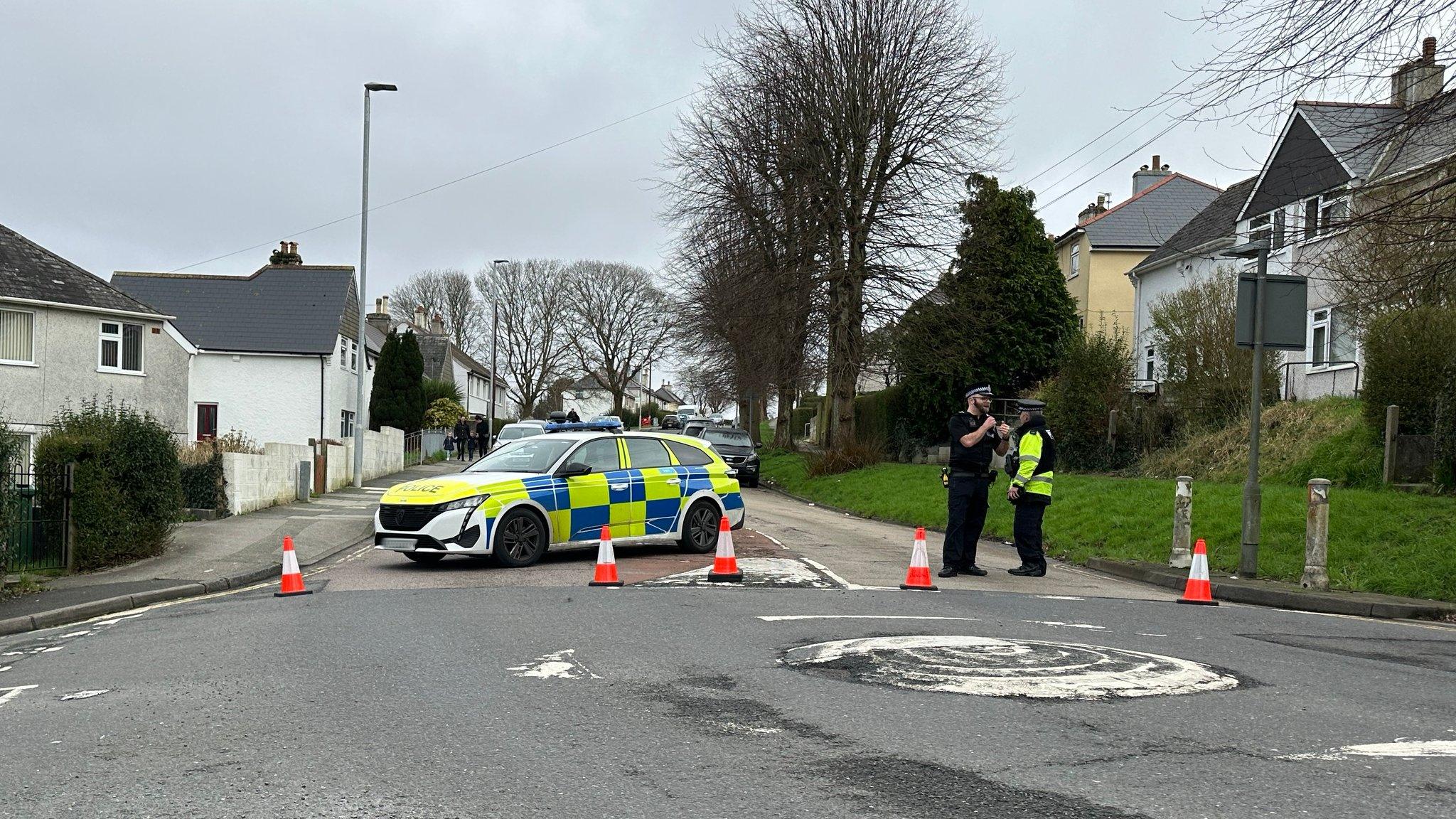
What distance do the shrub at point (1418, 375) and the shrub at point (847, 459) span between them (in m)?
15.8

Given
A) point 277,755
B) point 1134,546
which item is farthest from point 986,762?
point 1134,546

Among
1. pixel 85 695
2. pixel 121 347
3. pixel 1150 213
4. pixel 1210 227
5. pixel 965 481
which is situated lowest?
pixel 85 695

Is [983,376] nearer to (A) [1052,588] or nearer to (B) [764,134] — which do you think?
Result: (B) [764,134]

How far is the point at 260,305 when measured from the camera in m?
45.0

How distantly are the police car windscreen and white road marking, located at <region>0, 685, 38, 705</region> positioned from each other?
6833 mm

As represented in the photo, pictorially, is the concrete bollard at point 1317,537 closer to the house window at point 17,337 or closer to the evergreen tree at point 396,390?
the house window at point 17,337

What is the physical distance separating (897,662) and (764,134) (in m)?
27.9

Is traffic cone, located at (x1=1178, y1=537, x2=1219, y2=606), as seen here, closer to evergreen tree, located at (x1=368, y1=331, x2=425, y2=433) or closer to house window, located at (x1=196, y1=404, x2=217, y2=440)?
house window, located at (x1=196, y1=404, x2=217, y2=440)

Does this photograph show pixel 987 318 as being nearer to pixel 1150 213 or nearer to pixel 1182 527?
pixel 1150 213

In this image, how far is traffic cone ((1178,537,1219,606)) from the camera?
36.7 ft

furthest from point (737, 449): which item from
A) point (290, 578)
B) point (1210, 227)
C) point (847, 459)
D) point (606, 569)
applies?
point (290, 578)

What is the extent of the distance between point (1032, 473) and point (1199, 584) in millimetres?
2047

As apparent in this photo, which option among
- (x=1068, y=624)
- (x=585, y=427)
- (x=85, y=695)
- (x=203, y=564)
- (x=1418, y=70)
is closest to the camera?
(x=85, y=695)

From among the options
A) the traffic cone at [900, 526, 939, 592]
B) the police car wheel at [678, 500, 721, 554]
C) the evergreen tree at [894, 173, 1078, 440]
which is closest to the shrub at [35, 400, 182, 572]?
the police car wheel at [678, 500, 721, 554]
